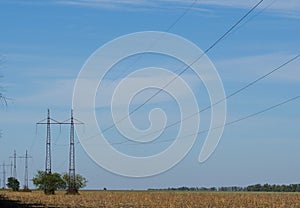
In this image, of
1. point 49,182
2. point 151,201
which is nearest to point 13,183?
point 49,182

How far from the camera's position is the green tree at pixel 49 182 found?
121 meters

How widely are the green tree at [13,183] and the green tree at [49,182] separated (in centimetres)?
1815

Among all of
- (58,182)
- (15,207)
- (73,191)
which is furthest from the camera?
(58,182)

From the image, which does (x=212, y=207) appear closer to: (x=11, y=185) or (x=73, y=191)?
(x=73, y=191)

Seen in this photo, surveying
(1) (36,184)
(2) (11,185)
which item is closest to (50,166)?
(1) (36,184)

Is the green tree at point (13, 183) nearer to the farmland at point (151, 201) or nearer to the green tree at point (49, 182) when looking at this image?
the green tree at point (49, 182)

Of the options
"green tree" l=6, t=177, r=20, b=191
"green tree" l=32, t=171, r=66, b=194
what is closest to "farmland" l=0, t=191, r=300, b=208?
"green tree" l=32, t=171, r=66, b=194

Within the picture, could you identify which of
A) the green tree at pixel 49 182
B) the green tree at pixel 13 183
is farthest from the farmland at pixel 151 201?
the green tree at pixel 13 183

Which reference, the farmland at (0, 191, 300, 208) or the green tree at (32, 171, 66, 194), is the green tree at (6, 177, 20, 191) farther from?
the farmland at (0, 191, 300, 208)

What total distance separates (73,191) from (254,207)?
5314 centimetres

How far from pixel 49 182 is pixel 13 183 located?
5831 cm

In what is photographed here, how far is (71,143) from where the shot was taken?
90375 mm

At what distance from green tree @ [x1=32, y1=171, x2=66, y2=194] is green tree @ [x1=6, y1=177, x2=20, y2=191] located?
18.1 meters

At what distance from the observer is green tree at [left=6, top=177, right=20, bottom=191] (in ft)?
556
